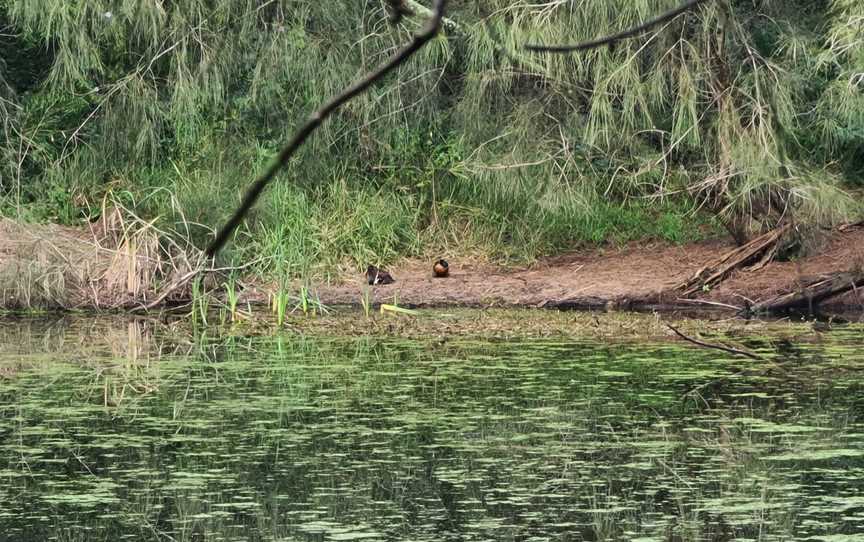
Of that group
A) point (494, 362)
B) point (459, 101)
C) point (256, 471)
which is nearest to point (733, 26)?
point (459, 101)

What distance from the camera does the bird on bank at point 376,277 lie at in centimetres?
1137

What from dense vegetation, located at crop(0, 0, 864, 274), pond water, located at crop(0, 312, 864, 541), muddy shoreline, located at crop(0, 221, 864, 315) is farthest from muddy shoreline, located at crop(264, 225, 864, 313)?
pond water, located at crop(0, 312, 864, 541)

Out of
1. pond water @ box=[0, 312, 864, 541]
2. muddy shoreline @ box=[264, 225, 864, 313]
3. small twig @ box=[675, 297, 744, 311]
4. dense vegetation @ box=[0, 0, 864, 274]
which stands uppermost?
dense vegetation @ box=[0, 0, 864, 274]

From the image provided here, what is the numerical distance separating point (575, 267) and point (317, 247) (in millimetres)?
2089

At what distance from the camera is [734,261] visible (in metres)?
10.8

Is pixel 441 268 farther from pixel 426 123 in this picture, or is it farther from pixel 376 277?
pixel 426 123

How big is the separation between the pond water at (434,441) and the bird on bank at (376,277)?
2550 mm

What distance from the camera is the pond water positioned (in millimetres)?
4469

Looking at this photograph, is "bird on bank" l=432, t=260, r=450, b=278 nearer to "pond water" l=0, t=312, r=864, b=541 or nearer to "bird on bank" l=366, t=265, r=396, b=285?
"bird on bank" l=366, t=265, r=396, b=285

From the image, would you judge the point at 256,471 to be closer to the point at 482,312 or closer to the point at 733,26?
the point at 482,312

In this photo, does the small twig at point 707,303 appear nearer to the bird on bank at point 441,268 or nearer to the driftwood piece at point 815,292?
the driftwood piece at point 815,292

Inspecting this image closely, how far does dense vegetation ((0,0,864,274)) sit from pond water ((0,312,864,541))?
2.36 m

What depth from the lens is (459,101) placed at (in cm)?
1202

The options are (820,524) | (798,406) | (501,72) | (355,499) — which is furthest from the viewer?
(501,72)
